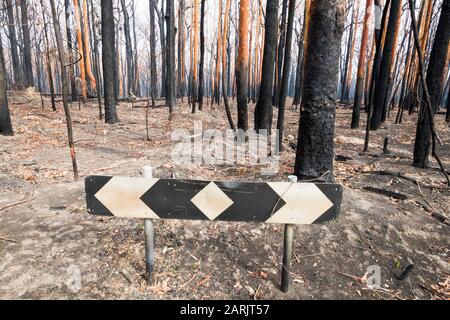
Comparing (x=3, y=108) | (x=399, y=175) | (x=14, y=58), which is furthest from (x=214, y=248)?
(x=14, y=58)

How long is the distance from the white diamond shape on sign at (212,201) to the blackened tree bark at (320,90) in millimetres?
1808

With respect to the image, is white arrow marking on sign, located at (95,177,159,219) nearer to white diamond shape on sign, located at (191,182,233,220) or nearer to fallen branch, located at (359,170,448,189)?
white diamond shape on sign, located at (191,182,233,220)

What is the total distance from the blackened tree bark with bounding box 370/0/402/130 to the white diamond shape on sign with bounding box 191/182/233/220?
34.6ft

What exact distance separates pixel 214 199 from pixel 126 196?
0.73 metres

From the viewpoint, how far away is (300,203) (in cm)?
242

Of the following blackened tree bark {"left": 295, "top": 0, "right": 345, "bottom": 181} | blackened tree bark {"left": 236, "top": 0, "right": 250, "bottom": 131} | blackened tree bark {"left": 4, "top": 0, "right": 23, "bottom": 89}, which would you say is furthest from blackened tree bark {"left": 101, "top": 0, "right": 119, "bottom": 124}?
blackened tree bark {"left": 295, "top": 0, "right": 345, "bottom": 181}

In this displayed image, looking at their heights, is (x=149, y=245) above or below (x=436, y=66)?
below

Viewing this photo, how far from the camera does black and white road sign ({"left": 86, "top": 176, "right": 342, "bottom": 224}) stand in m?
2.39

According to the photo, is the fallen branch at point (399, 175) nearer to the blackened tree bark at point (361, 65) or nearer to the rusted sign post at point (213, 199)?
the rusted sign post at point (213, 199)

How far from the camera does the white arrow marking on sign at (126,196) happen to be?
2406mm

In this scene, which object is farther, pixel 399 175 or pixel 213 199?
pixel 399 175

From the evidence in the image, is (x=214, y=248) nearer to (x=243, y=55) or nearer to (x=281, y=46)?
(x=243, y=55)

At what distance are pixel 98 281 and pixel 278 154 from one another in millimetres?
5330

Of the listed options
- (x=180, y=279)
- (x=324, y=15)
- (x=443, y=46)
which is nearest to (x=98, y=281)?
(x=180, y=279)
